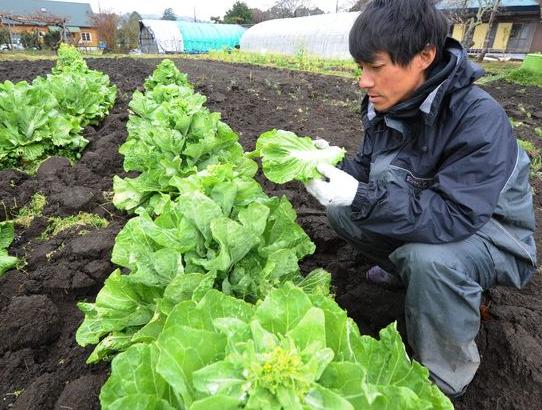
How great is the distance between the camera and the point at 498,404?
2.69m

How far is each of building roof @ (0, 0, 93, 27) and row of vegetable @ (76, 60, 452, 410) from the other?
71.5 metres

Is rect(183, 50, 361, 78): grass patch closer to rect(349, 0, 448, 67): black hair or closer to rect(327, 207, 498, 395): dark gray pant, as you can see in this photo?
rect(349, 0, 448, 67): black hair

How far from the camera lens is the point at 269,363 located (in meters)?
1.34

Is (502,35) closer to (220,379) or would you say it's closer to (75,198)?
(75,198)

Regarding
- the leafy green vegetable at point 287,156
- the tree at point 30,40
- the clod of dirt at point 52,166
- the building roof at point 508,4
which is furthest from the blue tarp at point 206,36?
the leafy green vegetable at point 287,156

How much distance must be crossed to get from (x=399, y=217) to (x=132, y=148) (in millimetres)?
3553

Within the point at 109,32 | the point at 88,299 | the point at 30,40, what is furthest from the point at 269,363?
the point at 109,32

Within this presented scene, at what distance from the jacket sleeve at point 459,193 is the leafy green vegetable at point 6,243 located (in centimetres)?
325

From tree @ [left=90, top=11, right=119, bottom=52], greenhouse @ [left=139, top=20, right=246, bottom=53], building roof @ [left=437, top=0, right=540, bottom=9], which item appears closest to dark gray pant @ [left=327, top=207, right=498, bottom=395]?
building roof @ [left=437, top=0, right=540, bottom=9]

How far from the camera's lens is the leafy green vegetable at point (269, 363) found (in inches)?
53.9

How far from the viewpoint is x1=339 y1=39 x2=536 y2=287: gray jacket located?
2.47 metres

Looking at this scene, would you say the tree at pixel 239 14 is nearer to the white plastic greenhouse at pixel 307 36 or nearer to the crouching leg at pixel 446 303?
the white plastic greenhouse at pixel 307 36

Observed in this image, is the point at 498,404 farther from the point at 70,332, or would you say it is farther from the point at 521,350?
the point at 70,332

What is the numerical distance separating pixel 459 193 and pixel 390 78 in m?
0.82
